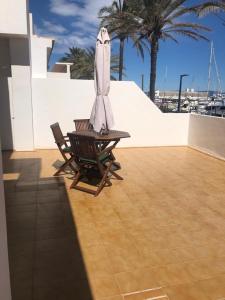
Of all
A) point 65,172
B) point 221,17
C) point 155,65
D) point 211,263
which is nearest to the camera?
point 211,263

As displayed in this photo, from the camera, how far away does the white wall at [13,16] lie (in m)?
6.46

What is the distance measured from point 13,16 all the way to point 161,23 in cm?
938

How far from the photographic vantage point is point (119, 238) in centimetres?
329

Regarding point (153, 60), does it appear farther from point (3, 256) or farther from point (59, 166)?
point (3, 256)

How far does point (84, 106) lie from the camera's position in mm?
8250

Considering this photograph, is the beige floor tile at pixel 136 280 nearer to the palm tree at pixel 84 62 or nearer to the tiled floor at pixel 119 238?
the tiled floor at pixel 119 238

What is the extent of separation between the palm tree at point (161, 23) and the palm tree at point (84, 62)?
14.0 meters

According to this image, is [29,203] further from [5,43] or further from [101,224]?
[5,43]

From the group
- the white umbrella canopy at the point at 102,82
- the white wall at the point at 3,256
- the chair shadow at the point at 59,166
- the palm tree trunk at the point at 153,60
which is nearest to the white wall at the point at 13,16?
the white umbrella canopy at the point at 102,82

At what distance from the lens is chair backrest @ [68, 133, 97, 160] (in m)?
4.55

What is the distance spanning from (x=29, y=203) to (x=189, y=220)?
239 cm

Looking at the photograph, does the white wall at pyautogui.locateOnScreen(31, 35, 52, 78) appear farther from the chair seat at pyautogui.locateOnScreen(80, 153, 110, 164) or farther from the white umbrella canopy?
the chair seat at pyautogui.locateOnScreen(80, 153, 110, 164)

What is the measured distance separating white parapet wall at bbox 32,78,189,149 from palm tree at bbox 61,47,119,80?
21.0 metres

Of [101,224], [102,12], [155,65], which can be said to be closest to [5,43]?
[101,224]
